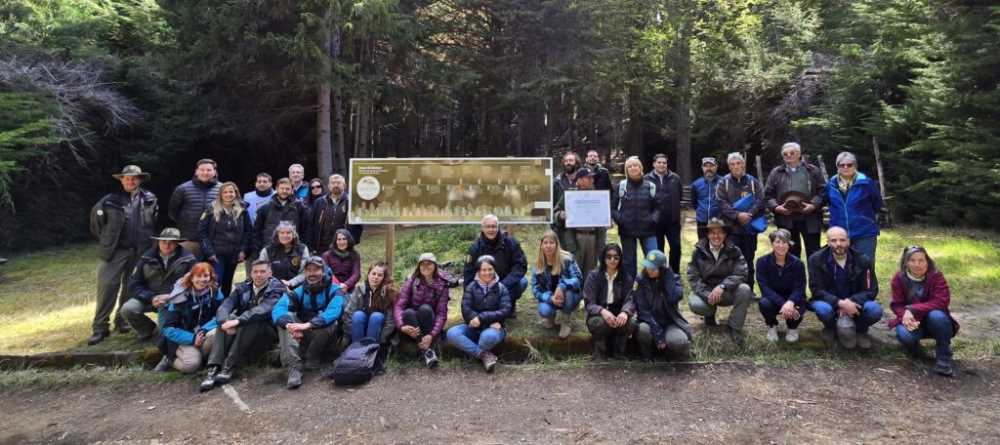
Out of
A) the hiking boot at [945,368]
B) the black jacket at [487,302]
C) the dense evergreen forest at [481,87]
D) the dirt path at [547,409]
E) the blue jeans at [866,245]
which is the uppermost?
the dense evergreen forest at [481,87]

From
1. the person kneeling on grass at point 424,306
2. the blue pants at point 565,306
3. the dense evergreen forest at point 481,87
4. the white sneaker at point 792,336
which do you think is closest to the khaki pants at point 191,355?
the person kneeling on grass at point 424,306

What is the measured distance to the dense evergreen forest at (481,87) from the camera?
38.7ft

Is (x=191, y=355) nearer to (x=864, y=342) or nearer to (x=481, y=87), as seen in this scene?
(x=864, y=342)

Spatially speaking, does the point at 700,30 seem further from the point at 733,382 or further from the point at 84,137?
the point at 84,137

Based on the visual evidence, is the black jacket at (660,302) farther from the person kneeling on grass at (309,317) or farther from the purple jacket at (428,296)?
the person kneeling on grass at (309,317)

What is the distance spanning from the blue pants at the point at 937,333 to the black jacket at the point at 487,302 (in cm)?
374

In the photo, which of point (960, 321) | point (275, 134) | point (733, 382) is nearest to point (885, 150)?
point (960, 321)

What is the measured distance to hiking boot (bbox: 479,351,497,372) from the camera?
5.16 meters

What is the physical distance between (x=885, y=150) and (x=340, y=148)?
51.7 ft

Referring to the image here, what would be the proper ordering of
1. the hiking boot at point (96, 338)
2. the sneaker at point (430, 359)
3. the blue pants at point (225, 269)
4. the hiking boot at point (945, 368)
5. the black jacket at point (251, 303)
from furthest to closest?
1. the blue pants at point (225, 269)
2. the hiking boot at point (96, 338)
3. the sneaker at point (430, 359)
4. the black jacket at point (251, 303)
5. the hiking boot at point (945, 368)

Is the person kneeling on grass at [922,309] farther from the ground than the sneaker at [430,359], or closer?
farther from the ground

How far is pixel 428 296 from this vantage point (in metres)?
5.48

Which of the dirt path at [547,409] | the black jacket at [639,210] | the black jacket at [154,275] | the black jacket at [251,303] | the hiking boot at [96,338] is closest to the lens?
the dirt path at [547,409]

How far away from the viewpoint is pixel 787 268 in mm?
5305
